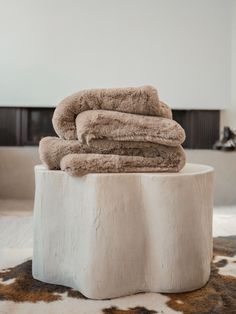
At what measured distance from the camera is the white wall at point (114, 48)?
2.62 meters

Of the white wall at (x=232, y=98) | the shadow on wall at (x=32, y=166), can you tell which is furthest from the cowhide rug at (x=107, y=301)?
the white wall at (x=232, y=98)

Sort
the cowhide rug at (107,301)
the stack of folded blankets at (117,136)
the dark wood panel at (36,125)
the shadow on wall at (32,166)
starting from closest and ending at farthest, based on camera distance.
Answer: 1. the cowhide rug at (107,301)
2. the stack of folded blankets at (117,136)
3. the shadow on wall at (32,166)
4. the dark wood panel at (36,125)

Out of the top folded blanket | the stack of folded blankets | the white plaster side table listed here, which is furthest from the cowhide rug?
the top folded blanket

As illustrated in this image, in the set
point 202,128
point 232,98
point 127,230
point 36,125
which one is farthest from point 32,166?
point 127,230

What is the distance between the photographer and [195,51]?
263 centimetres

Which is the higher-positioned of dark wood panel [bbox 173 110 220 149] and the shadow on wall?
dark wood panel [bbox 173 110 220 149]

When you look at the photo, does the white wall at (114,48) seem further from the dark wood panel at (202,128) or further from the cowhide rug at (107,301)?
the cowhide rug at (107,301)

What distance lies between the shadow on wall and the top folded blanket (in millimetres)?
1653

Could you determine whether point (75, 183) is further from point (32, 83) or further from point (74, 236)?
point (32, 83)

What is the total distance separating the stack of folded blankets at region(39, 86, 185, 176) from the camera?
938 millimetres

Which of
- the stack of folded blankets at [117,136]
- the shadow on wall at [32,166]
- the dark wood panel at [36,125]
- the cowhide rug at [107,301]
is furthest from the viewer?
the dark wood panel at [36,125]

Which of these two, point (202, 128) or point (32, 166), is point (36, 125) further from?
point (202, 128)

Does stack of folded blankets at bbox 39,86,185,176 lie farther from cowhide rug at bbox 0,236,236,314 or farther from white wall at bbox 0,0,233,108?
white wall at bbox 0,0,233,108

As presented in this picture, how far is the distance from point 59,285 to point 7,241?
589mm
